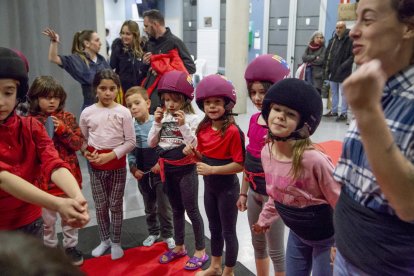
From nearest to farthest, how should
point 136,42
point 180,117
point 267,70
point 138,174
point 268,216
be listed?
1. point 268,216
2. point 267,70
3. point 180,117
4. point 138,174
5. point 136,42

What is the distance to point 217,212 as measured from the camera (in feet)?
7.91

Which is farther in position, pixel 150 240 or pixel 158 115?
pixel 150 240

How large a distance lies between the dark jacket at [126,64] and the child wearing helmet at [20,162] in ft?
9.06

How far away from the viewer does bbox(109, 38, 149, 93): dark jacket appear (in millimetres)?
4398

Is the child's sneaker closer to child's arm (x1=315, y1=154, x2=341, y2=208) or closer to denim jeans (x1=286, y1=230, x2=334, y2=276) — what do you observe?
denim jeans (x1=286, y1=230, x2=334, y2=276)

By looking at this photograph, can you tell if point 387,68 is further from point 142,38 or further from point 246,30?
point 246,30

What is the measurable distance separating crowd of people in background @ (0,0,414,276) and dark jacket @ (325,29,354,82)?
408 centimetres

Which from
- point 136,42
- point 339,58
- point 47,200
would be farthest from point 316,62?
point 47,200

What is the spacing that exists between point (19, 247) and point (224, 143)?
69.0 inches

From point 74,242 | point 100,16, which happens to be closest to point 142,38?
point 100,16

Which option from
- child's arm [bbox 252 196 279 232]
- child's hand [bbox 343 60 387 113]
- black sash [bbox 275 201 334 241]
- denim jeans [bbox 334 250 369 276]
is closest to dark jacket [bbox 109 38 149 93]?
child's arm [bbox 252 196 279 232]

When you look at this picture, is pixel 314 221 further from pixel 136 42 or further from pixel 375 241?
pixel 136 42

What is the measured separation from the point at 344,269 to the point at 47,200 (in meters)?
1.06

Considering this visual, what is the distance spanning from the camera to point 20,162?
1629 mm
